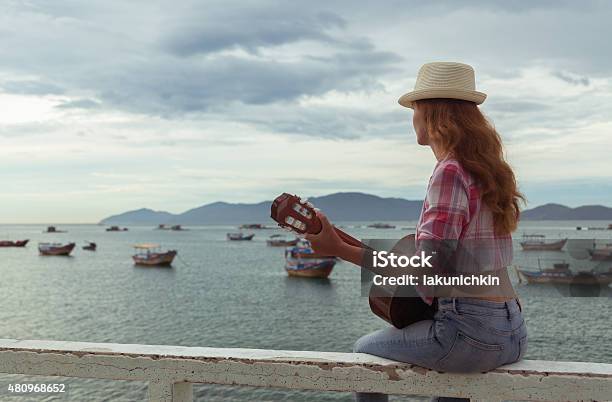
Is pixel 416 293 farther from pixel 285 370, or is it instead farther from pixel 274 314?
pixel 274 314

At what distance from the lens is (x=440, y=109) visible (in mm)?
2447

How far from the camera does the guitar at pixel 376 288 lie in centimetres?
228

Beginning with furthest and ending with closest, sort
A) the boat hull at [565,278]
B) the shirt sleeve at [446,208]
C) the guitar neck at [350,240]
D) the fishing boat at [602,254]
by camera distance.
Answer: the fishing boat at [602,254]
the boat hull at [565,278]
the guitar neck at [350,240]
the shirt sleeve at [446,208]

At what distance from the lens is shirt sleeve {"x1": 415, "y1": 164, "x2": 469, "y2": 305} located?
2.17 meters

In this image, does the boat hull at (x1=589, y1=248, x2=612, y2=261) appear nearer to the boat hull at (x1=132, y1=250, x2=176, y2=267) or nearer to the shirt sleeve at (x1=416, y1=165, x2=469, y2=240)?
the boat hull at (x1=132, y1=250, x2=176, y2=267)

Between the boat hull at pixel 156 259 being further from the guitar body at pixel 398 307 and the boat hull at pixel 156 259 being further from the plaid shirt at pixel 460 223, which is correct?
the plaid shirt at pixel 460 223

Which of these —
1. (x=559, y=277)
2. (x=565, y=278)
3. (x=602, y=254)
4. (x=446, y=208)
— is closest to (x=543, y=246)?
(x=602, y=254)

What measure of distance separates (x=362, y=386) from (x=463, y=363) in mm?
421

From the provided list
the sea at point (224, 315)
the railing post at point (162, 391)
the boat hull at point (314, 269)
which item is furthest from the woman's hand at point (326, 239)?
the boat hull at point (314, 269)

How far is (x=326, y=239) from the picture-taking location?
231 centimetres

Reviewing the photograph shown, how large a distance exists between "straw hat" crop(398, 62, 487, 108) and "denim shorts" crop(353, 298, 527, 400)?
2.69 feet

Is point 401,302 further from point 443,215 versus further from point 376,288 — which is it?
point 443,215

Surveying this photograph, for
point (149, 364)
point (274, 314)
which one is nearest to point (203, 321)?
point (274, 314)

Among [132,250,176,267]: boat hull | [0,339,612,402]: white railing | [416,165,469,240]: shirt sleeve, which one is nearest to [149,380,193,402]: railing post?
[0,339,612,402]: white railing
